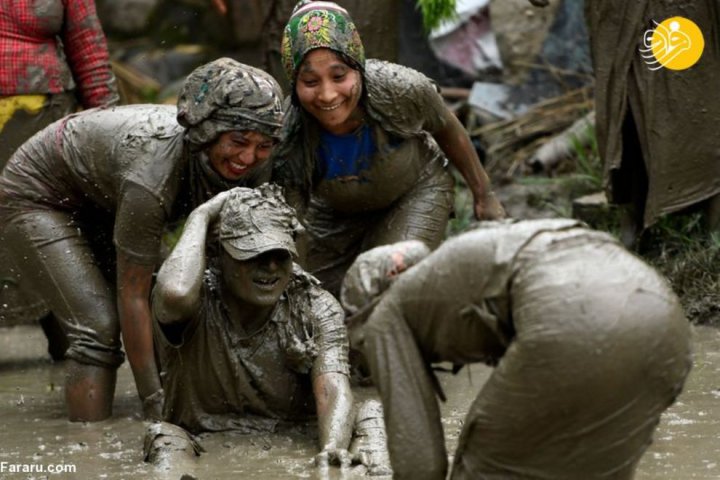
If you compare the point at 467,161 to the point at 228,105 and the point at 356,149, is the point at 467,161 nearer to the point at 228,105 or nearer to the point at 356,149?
the point at 356,149

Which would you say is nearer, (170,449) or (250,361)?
(170,449)

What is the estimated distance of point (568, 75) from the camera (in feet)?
35.4

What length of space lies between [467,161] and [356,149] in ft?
1.89

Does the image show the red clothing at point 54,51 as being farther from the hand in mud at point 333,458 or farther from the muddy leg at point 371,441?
the hand in mud at point 333,458

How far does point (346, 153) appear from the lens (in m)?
6.79

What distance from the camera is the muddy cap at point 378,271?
164 inches

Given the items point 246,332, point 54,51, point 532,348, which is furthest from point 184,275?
point 54,51

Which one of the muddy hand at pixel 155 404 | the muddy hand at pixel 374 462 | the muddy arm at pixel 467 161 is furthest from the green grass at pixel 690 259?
the muddy hand at pixel 155 404

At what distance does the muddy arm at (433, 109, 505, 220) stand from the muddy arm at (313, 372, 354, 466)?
145 centimetres

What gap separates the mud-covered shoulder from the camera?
6629 millimetres

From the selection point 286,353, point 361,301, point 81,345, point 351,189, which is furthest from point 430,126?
point 361,301

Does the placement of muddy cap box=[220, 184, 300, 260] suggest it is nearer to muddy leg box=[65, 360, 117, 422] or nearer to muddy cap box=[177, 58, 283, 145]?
muddy cap box=[177, 58, 283, 145]

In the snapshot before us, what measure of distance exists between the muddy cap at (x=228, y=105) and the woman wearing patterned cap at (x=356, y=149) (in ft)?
1.23

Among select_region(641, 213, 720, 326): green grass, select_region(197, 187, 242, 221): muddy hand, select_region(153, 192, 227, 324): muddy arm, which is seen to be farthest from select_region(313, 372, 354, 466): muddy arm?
select_region(641, 213, 720, 326): green grass
